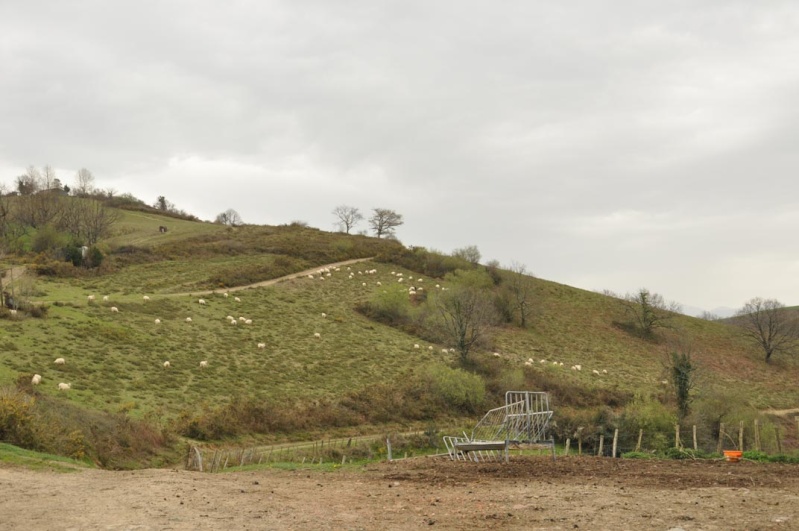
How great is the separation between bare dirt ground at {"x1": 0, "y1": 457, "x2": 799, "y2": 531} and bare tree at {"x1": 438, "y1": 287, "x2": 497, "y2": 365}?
32161 mm

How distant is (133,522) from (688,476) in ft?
36.3

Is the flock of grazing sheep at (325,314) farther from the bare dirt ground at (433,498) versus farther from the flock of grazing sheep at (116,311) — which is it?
the bare dirt ground at (433,498)

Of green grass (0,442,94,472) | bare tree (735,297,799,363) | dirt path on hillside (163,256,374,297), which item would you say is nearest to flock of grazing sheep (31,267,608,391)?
dirt path on hillside (163,256,374,297)

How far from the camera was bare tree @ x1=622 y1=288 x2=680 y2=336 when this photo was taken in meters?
71.8

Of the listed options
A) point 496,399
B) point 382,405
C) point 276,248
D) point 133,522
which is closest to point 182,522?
point 133,522

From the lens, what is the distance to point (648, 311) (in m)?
72.2

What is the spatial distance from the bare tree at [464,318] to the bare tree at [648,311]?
28701mm

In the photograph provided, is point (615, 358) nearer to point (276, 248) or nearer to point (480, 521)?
point (276, 248)

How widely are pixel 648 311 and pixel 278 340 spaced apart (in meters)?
47.3

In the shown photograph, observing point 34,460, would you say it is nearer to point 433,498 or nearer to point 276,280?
point 433,498

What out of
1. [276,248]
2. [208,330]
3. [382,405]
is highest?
Answer: [276,248]

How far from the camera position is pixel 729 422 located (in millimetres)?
32406

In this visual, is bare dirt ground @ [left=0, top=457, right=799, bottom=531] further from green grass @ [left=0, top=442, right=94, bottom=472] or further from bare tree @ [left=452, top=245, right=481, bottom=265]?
bare tree @ [left=452, top=245, right=481, bottom=265]

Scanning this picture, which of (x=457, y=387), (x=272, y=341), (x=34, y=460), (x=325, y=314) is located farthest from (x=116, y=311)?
(x=34, y=460)
